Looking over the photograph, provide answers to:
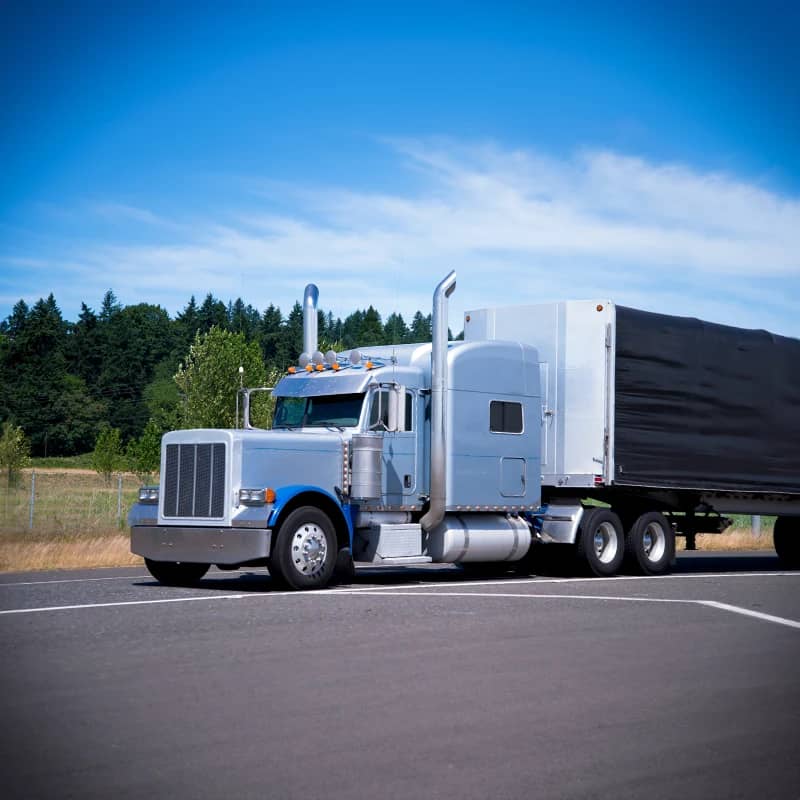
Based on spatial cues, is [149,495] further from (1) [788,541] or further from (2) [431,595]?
(1) [788,541]

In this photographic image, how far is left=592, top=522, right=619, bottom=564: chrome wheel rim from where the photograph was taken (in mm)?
19312

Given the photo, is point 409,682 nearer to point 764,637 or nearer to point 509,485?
point 764,637

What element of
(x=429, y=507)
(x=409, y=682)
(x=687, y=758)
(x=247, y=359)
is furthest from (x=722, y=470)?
(x=247, y=359)

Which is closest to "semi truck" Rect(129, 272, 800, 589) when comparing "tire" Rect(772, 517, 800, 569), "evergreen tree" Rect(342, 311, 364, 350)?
"tire" Rect(772, 517, 800, 569)

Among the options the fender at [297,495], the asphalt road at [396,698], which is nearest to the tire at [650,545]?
the asphalt road at [396,698]

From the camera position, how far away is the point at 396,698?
8047mm

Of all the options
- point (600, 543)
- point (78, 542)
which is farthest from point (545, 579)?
point (78, 542)

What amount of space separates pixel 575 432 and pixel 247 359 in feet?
140

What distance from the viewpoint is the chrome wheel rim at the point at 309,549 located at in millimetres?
15422

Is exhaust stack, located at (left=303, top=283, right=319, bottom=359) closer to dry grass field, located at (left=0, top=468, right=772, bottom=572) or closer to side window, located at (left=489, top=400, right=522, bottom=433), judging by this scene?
side window, located at (left=489, top=400, right=522, bottom=433)

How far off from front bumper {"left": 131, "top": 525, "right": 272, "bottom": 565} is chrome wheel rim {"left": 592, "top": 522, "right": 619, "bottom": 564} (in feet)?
20.7

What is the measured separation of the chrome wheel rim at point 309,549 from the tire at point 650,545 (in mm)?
6071

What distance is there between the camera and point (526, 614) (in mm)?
12945

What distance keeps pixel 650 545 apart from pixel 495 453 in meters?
3.57
